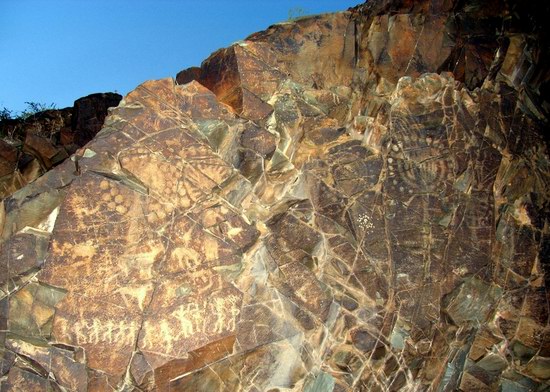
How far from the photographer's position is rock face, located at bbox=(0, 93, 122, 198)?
9.35 meters

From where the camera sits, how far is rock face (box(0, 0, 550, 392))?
16.0 feet

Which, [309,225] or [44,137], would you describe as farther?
[44,137]

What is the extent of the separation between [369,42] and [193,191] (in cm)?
379

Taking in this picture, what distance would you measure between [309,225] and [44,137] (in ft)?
23.2

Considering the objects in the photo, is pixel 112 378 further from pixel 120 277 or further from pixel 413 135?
pixel 413 135

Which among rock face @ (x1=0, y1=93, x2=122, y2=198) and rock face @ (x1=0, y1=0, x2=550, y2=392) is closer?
rock face @ (x1=0, y1=0, x2=550, y2=392)

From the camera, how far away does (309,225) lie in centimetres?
577

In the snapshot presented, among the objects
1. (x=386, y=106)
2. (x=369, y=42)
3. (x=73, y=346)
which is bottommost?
(x=73, y=346)

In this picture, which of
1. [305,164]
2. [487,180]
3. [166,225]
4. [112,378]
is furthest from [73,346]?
[487,180]

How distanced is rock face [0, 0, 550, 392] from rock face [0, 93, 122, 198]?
14.0 feet

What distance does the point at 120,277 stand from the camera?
16.3 ft

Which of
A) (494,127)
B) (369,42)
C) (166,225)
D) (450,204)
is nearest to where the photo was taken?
(166,225)

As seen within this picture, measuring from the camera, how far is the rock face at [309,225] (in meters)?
4.88

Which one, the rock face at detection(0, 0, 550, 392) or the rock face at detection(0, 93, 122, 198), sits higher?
the rock face at detection(0, 93, 122, 198)
